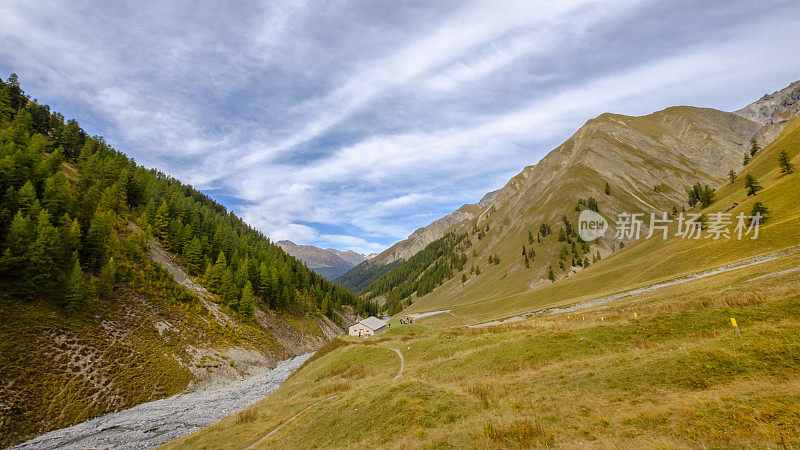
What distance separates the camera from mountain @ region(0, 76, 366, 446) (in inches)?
1319

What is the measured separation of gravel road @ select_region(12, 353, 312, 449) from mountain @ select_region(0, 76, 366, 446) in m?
2.25

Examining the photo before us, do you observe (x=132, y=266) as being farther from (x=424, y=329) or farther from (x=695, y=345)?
(x=695, y=345)

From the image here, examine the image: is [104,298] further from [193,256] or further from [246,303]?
[246,303]

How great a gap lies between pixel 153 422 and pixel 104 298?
26681 mm

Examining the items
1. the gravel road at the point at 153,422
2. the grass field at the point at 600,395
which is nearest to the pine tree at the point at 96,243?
the gravel road at the point at 153,422

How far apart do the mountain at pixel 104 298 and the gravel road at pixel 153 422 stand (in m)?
2.25

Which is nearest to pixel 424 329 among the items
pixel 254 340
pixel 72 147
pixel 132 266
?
pixel 254 340

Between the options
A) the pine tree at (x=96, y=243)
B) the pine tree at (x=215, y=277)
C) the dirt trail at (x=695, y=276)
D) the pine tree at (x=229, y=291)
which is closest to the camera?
the dirt trail at (x=695, y=276)

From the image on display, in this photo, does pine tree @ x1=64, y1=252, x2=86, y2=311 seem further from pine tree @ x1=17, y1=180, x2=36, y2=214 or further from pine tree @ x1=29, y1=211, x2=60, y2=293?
pine tree @ x1=17, y1=180, x2=36, y2=214

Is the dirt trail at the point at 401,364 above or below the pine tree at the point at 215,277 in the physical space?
below

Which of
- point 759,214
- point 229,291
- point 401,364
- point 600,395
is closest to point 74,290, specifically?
point 229,291

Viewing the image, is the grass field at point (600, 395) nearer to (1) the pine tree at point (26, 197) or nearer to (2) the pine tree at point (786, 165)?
(1) the pine tree at point (26, 197)

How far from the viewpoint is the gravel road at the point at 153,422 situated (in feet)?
88.9

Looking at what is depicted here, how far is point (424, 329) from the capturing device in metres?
62.3
